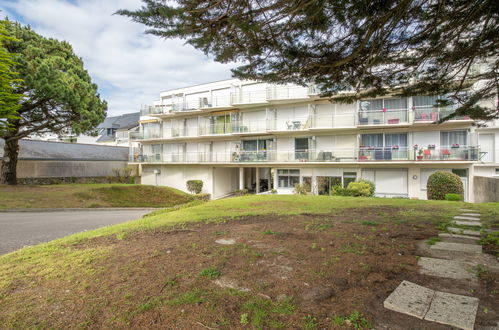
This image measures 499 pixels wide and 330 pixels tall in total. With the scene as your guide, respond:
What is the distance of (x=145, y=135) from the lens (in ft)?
98.7

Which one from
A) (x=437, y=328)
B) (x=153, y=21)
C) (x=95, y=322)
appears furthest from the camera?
(x=153, y=21)

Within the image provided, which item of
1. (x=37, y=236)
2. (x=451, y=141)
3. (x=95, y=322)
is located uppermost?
(x=451, y=141)

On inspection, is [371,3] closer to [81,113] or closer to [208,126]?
[81,113]

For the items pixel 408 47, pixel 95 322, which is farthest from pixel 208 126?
pixel 95 322

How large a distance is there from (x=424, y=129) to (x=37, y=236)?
21.8 meters

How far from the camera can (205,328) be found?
2.35 metres

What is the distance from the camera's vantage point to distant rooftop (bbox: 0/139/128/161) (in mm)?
25172

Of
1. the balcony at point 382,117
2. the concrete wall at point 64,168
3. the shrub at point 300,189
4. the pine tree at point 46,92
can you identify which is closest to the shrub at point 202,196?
the shrub at point 300,189

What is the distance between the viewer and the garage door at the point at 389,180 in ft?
63.9

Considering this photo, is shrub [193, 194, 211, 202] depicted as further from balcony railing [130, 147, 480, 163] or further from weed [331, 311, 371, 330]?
weed [331, 311, 371, 330]

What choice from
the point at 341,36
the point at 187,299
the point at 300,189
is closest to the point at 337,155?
the point at 300,189

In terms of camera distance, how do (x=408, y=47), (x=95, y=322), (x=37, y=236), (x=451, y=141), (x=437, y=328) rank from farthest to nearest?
(x=451, y=141)
(x=37, y=236)
(x=408, y=47)
(x=95, y=322)
(x=437, y=328)

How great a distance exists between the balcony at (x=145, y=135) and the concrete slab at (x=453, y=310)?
29200mm

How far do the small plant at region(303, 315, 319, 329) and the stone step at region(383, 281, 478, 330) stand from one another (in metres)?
0.76
